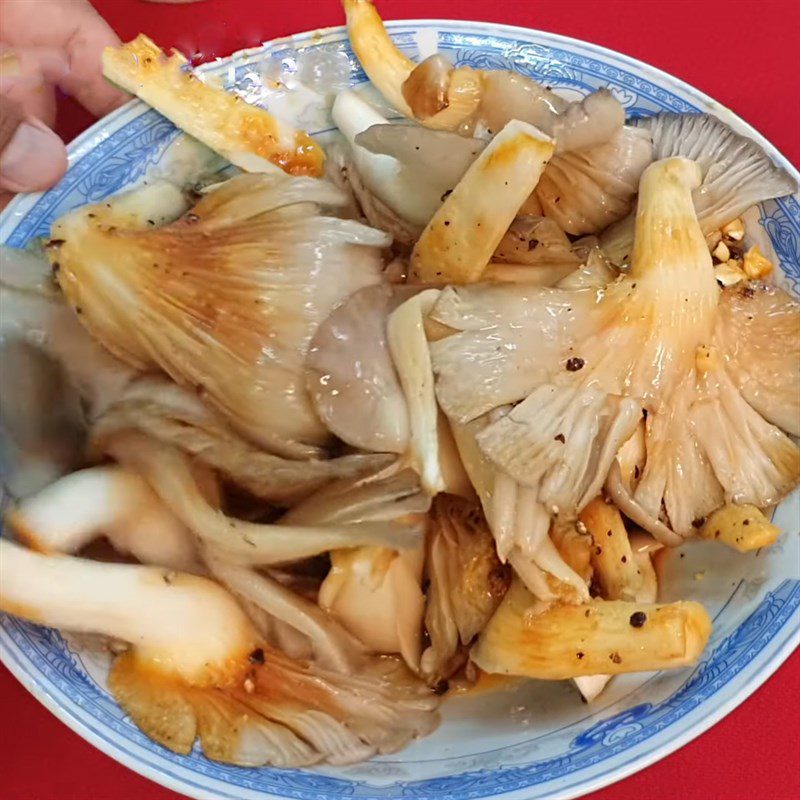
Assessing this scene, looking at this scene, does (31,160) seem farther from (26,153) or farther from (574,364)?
(574,364)

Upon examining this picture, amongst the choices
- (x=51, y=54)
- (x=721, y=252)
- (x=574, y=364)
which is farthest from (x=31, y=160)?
(x=721, y=252)

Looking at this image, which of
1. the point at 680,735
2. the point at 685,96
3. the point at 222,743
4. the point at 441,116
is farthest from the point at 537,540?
the point at 685,96

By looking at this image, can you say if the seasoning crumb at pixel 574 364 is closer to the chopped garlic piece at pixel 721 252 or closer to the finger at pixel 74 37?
the chopped garlic piece at pixel 721 252

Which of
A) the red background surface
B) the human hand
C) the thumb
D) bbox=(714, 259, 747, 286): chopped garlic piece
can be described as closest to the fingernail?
the thumb

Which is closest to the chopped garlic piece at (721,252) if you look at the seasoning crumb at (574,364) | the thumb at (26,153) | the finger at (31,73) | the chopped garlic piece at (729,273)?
the chopped garlic piece at (729,273)

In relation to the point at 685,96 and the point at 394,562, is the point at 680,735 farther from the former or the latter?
the point at 685,96

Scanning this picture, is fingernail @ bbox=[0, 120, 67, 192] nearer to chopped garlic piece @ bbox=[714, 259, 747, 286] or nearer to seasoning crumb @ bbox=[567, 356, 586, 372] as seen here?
seasoning crumb @ bbox=[567, 356, 586, 372]

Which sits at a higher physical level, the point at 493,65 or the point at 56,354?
the point at 493,65
